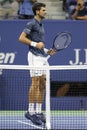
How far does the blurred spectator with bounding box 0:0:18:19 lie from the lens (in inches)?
499

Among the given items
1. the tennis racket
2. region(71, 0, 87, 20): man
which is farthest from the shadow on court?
region(71, 0, 87, 20): man

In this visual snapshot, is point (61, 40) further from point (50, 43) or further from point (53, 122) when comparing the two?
point (50, 43)

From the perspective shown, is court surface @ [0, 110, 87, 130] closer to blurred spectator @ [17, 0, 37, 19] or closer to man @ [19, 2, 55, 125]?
man @ [19, 2, 55, 125]

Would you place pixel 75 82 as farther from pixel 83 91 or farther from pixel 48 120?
pixel 48 120

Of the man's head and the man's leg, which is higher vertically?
the man's head

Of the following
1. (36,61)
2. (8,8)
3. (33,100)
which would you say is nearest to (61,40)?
(36,61)

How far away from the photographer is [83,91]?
33.3 feet

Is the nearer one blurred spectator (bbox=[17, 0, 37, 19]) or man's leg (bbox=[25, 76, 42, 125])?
man's leg (bbox=[25, 76, 42, 125])

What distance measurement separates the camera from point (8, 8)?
12.8m

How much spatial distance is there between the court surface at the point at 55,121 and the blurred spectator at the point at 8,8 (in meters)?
4.14

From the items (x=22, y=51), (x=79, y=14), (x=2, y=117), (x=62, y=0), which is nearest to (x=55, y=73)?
(x=2, y=117)

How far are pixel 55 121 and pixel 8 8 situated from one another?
4.88 metres

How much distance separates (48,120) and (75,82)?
3072 millimetres

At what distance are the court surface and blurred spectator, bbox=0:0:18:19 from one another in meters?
4.14
